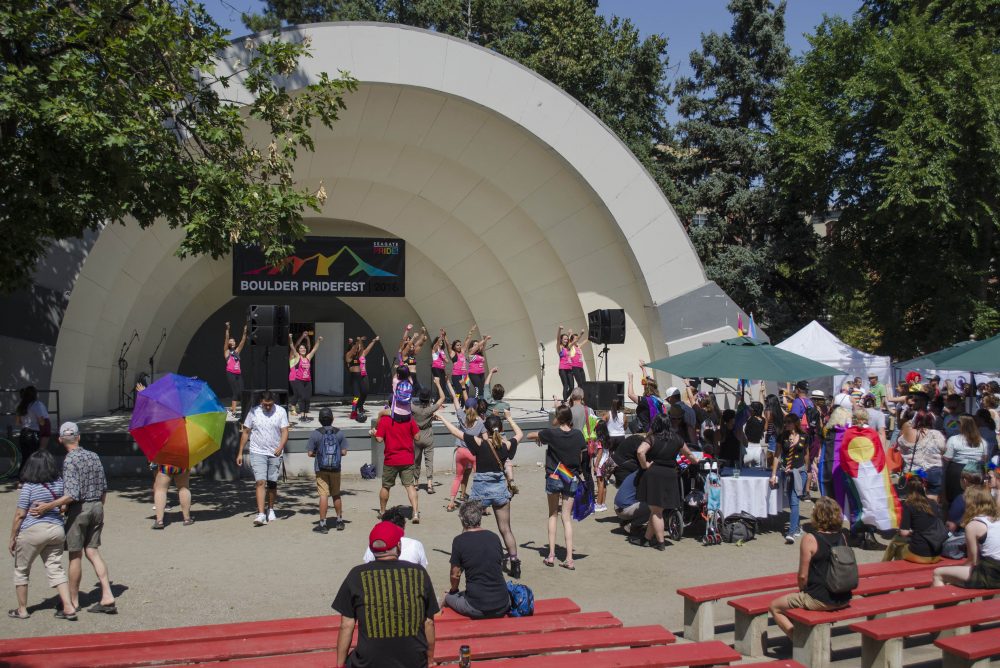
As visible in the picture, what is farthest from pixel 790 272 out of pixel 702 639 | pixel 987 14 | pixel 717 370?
pixel 702 639

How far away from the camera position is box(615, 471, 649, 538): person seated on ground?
1027 cm

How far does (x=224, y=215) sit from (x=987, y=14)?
1960 cm

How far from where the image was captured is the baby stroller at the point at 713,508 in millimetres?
10180

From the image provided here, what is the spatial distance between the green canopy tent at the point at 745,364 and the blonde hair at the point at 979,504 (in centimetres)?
377

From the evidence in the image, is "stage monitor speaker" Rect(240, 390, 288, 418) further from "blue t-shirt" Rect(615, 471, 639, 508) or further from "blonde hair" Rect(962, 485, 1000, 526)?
"blonde hair" Rect(962, 485, 1000, 526)

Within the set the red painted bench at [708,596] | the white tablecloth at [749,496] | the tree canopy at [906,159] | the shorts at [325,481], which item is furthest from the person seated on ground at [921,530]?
the tree canopy at [906,159]

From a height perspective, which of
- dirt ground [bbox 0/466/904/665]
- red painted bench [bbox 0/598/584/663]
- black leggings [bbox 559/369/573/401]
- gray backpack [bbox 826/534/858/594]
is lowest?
dirt ground [bbox 0/466/904/665]

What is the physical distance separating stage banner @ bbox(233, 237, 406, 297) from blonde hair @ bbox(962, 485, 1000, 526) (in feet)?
54.9

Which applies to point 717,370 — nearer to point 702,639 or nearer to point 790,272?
point 702,639

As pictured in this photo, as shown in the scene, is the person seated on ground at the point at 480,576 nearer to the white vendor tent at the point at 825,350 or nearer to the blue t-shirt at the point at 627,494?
the blue t-shirt at the point at 627,494

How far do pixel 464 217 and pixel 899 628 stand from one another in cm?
1718

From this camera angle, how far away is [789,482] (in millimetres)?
10523

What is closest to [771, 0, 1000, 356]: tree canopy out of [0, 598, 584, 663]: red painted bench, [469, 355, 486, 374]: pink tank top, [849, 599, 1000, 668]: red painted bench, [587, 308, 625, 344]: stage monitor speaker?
[587, 308, 625, 344]: stage monitor speaker

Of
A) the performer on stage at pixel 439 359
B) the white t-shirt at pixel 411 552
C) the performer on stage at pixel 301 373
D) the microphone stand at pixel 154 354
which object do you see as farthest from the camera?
the microphone stand at pixel 154 354
